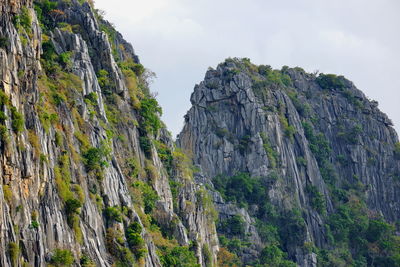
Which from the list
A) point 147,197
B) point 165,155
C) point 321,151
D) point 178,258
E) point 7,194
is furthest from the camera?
point 321,151

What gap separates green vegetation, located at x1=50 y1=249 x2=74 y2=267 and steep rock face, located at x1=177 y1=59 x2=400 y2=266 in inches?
1925

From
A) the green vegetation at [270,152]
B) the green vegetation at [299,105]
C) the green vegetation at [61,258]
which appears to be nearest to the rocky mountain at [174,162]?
the green vegetation at [61,258]

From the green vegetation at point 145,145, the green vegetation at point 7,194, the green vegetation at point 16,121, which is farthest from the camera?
the green vegetation at point 145,145

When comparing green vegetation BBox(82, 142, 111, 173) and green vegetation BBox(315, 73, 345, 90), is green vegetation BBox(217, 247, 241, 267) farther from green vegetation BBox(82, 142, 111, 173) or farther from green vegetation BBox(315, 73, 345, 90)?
green vegetation BBox(315, 73, 345, 90)

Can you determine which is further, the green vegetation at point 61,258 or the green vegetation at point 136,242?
the green vegetation at point 136,242

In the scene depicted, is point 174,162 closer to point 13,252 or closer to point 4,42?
point 4,42

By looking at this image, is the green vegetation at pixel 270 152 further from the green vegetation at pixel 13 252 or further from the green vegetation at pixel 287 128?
the green vegetation at pixel 13 252

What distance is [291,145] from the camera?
116875mm

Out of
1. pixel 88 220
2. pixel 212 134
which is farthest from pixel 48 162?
pixel 212 134

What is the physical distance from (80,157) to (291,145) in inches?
2411

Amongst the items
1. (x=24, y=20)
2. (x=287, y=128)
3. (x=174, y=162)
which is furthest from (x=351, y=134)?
(x=24, y=20)

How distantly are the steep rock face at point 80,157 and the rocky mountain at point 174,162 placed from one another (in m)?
0.13

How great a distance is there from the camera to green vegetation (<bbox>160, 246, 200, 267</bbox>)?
69.8m

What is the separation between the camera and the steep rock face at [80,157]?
48688 mm
